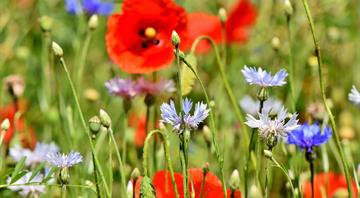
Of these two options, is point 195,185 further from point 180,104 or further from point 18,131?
point 18,131

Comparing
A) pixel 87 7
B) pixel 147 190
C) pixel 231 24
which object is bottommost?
pixel 147 190

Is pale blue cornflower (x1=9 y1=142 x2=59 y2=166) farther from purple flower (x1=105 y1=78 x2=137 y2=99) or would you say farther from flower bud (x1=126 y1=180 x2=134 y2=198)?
flower bud (x1=126 y1=180 x2=134 y2=198)

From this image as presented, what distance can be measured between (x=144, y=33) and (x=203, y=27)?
561mm

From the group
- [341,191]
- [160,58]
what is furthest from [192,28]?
[341,191]

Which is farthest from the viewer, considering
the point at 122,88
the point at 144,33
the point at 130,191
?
the point at 144,33

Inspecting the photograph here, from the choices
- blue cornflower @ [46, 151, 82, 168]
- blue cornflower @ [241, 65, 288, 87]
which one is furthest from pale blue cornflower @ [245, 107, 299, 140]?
blue cornflower @ [46, 151, 82, 168]

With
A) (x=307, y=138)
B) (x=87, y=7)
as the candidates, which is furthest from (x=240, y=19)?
(x=307, y=138)

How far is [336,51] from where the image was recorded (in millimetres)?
2828

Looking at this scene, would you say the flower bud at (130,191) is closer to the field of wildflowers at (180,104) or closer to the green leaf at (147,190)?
the field of wildflowers at (180,104)

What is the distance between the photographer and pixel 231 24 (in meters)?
2.86

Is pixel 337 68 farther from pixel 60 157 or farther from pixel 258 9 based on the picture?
pixel 60 157

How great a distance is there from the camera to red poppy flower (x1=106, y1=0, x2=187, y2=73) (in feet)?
6.35

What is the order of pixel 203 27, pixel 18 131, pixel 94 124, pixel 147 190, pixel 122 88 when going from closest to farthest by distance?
pixel 147 190
pixel 94 124
pixel 122 88
pixel 18 131
pixel 203 27

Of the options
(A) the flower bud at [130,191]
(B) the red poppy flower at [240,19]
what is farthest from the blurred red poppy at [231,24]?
(A) the flower bud at [130,191]
